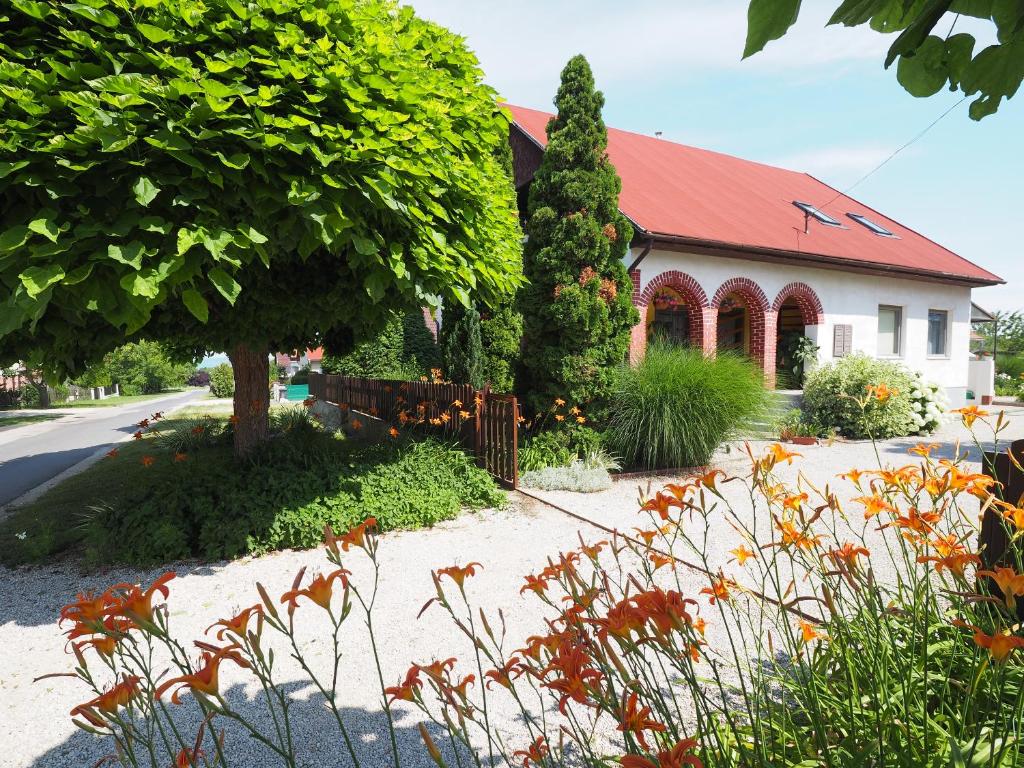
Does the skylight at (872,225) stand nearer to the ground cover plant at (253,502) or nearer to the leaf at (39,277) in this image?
the ground cover plant at (253,502)

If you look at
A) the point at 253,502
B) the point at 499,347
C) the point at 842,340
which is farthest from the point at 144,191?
the point at 842,340

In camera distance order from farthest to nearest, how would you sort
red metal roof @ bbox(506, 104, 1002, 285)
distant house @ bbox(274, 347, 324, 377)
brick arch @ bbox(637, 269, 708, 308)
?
distant house @ bbox(274, 347, 324, 377) → red metal roof @ bbox(506, 104, 1002, 285) → brick arch @ bbox(637, 269, 708, 308)

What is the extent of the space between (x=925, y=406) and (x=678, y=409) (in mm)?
7824

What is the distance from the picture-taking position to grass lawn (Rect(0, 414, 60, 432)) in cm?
1799

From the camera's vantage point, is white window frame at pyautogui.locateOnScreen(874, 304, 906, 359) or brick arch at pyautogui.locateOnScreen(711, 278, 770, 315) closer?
brick arch at pyautogui.locateOnScreen(711, 278, 770, 315)

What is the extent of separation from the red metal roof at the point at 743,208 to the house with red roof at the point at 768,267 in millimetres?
56

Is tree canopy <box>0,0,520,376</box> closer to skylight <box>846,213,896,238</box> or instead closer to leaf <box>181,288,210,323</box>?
leaf <box>181,288,210,323</box>

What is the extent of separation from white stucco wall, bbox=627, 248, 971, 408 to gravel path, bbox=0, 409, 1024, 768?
6.99 meters

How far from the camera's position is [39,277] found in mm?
2885

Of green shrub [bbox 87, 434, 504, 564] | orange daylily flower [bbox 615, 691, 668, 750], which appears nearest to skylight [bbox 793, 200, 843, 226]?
green shrub [bbox 87, 434, 504, 564]

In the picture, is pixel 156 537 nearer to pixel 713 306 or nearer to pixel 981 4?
pixel 981 4

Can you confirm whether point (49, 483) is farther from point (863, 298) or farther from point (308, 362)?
point (308, 362)

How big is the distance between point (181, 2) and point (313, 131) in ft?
3.42

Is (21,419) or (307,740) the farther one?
(21,419)
